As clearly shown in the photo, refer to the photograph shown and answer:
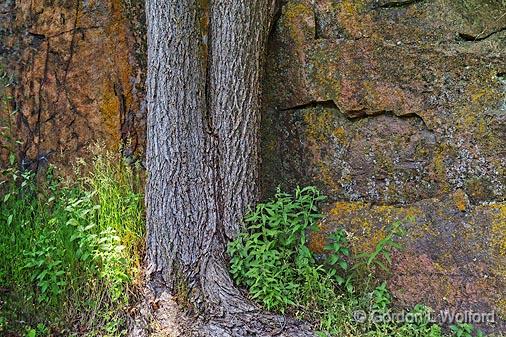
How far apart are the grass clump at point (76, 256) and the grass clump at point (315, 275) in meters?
0.78

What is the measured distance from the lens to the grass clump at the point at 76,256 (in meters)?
3.48

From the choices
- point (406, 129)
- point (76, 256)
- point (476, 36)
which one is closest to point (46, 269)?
point (76, 256)

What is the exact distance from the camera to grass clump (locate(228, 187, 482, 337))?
317cm

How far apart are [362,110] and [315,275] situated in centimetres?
122

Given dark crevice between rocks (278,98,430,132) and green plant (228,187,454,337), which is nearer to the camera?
green plant (228,187,454,337)

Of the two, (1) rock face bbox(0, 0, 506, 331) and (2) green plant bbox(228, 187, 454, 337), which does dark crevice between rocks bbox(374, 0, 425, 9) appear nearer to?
(1) rock face bbox(0, 0, 506, 331)

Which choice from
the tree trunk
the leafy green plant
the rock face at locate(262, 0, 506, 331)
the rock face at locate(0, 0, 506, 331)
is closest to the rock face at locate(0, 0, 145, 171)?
the rock face at locate(0, 0, 506, 331)

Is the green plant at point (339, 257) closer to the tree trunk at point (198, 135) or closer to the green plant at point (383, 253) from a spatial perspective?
the green plant at point (383, 253)

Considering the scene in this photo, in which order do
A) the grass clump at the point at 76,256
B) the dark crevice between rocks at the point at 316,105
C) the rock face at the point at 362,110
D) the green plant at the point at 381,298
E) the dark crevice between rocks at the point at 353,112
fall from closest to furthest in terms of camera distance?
1. the green plant at the point at 381,298
2. the rock face at the point at 362,110
3. the grass clump at the point at 76,256
4. the dark crevice between rocks at the point at 353,112
5. the dark crevice between rocks at the point at 316,105

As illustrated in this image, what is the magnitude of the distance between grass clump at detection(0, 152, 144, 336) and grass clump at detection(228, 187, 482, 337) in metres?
0.78

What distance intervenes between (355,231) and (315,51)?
1320 mm

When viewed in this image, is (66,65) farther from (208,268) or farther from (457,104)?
(457,104)

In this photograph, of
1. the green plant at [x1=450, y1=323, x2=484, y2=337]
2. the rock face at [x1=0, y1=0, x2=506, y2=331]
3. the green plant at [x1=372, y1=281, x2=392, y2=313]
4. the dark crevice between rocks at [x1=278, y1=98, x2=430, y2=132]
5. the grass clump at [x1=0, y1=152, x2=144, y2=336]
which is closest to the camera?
the green plant at [x1=450, y1=323, x2=484, y2=337]

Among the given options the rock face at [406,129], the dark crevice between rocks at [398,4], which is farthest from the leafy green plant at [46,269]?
the dark crevice between rocks at [398,4]
